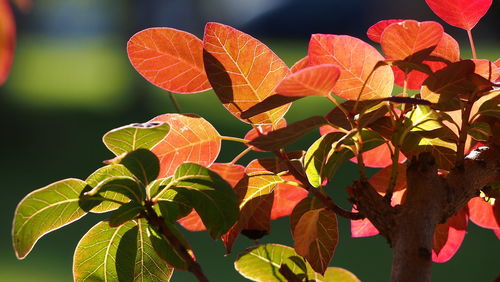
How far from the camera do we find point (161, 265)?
423 millimetres

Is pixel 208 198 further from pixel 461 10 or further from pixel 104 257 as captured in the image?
pixel 461 10

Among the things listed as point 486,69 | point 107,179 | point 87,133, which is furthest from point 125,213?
point 87,133

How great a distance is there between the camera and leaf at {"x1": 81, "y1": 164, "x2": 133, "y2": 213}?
0.38m

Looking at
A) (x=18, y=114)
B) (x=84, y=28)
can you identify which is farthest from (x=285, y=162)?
(x=84, y=28)

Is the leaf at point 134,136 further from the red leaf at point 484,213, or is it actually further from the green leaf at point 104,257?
the red leaf at point 484,213

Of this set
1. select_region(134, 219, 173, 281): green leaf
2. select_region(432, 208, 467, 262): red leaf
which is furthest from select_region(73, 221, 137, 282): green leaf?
select_region(432, 208, 467, 262): red leaf

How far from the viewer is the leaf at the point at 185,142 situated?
43cm

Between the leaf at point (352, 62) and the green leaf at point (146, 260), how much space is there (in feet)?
0.50

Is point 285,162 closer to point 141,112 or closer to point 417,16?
point 141,112

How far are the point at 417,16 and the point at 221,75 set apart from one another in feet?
25.1

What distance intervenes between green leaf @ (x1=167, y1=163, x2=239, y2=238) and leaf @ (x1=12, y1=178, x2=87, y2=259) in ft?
0.20

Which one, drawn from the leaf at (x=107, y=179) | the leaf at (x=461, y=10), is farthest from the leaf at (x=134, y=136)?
the leaf at (x=461, y=10)

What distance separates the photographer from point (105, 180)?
1.20ft

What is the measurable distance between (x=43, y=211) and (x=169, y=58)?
0.42ft
